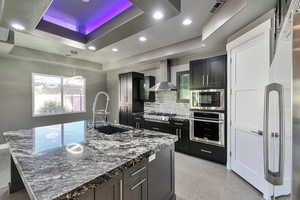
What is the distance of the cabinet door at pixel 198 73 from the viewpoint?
3.37 metres

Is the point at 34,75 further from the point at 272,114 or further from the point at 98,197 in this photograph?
the point at 272,114

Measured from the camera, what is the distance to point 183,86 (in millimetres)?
4371

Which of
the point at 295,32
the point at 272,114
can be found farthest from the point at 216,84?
the point at 295,32

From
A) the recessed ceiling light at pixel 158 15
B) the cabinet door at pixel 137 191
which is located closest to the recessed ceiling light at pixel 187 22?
the recessed ceiling light at pixel 158 15

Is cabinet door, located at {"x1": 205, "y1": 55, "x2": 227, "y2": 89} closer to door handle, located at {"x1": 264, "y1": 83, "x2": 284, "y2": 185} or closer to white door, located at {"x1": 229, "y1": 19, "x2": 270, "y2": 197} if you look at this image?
white door, located at {"x1": 229, "y1": 19, "x2": 270, "y2": 197}

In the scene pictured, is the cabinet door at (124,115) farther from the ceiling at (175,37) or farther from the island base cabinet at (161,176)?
the island base cabinet at (161,176)

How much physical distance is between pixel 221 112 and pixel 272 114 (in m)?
1.49

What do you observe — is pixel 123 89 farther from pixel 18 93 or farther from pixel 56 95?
pixel 18 93

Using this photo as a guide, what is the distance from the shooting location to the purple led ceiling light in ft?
7.33

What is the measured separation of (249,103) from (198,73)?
1344 mm

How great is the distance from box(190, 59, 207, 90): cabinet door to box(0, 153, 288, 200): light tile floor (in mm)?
1789

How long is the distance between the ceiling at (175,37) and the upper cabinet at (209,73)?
0.41 metres

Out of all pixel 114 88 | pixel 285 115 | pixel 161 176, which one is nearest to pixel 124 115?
pixel 114 88

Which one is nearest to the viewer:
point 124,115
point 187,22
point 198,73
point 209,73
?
point 187,22
